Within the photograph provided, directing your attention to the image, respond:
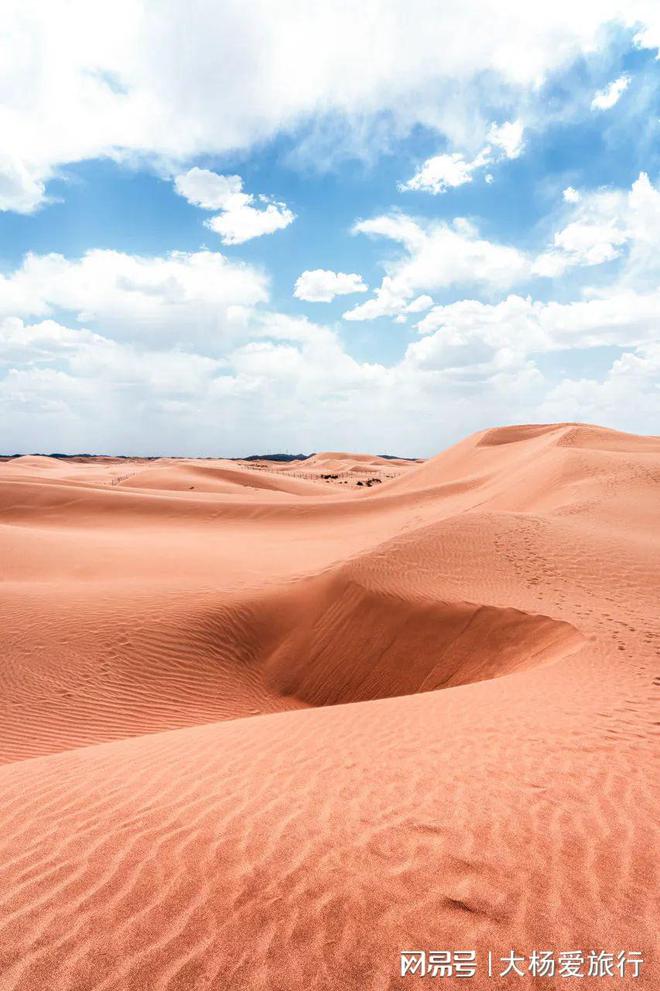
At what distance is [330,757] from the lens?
16.7 ft

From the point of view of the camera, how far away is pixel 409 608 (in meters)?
10.6

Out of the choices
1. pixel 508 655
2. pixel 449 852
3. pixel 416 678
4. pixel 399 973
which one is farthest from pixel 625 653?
pixel 399 973

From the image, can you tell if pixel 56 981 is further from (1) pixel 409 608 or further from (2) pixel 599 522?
(2) pixel 599 522


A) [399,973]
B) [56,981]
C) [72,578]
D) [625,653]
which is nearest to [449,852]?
[399,973]

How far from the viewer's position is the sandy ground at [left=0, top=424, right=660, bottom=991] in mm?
2711

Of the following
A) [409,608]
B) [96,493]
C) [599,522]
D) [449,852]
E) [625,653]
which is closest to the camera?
[449,852]

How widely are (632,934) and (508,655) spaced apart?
21.4 ft

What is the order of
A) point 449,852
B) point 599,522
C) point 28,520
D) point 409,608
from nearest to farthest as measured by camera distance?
point 449,852
point 409,608
point 599,522
point 28,520

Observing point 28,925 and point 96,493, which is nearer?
point 28,925

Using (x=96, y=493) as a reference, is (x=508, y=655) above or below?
below

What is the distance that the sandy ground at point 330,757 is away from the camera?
2711mm

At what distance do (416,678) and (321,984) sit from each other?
729 centimetres

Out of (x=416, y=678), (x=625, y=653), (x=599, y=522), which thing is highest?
(x=599, y=522)

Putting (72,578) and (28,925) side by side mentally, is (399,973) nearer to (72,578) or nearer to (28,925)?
(28,925)
